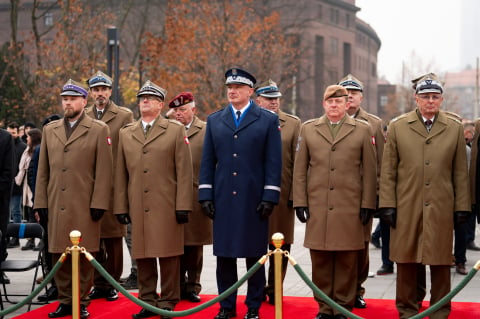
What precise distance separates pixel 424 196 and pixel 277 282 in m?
1.96

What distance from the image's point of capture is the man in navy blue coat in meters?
8.45

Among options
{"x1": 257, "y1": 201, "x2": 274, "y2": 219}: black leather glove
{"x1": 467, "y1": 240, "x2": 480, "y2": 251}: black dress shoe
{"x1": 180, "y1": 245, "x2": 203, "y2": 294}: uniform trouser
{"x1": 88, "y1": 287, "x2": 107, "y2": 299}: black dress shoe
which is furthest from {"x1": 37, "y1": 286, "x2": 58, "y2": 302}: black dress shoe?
{"x1": 467, "y1": 240, "x2": 480, "y2": 251}: black dress shoe

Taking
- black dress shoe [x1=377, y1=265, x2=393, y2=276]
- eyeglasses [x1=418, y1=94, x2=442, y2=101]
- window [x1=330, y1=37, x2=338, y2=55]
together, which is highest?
window [x1=330, y1=37, x2=338, y2=55]

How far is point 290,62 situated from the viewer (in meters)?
43.4

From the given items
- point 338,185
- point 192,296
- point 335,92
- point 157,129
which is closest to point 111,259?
point 192,296

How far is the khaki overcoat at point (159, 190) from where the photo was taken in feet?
28.6

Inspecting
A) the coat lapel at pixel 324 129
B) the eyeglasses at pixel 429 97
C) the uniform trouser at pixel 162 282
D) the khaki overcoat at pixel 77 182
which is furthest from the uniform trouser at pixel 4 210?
the eyeglasses at pixel 429 97

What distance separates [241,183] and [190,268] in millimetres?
1796

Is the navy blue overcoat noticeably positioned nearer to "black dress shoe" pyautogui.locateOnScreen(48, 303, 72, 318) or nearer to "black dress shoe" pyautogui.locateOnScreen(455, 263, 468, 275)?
"black dress shoe" pyautogui.locateOnScreen(48, 303, 72, 318)

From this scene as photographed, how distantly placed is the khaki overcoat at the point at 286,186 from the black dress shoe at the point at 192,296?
1.17 metres

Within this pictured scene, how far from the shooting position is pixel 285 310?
9.09 m

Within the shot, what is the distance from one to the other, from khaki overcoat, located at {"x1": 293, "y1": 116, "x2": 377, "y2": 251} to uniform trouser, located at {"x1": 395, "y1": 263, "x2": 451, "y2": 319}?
0.53 metres

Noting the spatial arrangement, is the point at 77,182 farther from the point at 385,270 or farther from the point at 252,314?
the point at 385,270

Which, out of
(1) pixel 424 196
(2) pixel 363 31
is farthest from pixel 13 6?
(2) pixel 363 31
